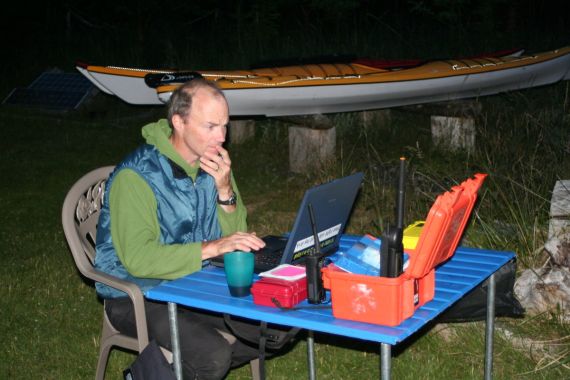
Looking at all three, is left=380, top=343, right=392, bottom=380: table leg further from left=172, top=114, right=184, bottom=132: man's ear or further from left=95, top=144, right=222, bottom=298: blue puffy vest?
left=172, top=114, right=184, bottom=132: man's ear

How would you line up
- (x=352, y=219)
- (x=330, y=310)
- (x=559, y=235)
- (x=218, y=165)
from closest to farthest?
(x=330, y=310), (x=218, y=165), (x=559, y=235), (x=352, y=219)

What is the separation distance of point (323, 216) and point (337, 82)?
5.41 metres

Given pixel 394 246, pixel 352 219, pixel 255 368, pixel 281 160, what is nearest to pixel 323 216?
pixel 394 246

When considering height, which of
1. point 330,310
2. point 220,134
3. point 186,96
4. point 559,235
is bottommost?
point 559,235

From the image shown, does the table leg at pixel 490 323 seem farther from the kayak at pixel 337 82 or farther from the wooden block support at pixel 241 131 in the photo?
the wooden block support at pixel 241 131

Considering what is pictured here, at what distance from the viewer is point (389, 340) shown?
8.05 feet

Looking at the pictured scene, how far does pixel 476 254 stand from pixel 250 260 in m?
0.97

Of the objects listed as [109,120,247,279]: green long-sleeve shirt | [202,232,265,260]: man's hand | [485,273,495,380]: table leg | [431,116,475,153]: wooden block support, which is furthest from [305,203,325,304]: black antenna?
[431,116,475,153]: wooden block support

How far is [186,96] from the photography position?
342 centimetres

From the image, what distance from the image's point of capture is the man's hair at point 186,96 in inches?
134

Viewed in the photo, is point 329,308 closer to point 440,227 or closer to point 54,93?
point 440,227

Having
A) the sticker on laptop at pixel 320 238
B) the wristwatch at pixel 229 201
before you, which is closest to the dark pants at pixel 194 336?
the wristwatch at pixel 229 201

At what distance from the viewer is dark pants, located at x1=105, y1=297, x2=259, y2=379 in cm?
331

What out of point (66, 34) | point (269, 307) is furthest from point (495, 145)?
point (66, 34)
